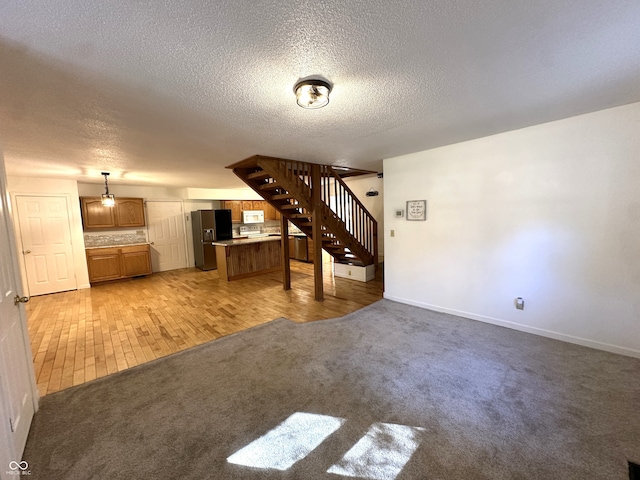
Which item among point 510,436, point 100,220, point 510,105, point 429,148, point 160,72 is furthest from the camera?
point 100,220

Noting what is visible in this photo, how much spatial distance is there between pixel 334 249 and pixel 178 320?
3368mm

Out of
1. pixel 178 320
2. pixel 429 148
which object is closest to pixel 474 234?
pixel 429 148

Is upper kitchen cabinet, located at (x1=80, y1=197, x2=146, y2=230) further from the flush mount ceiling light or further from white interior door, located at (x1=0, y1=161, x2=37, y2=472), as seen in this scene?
the flush mount ceiling light

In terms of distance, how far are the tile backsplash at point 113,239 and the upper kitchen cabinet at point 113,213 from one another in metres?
0.30

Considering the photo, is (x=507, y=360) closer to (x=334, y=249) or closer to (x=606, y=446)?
(x=606, y=446)

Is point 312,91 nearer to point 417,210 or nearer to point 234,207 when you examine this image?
point 417,210

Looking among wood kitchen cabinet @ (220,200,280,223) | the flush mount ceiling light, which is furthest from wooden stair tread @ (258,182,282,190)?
wood kitchen cabinet @ (220,200,280,223)

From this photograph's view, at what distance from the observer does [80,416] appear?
1902 millimetres

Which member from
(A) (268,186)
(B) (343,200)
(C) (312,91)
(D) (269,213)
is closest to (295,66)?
(C) (312,91)

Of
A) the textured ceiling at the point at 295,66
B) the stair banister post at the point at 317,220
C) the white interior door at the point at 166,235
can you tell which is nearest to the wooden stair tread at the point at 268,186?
the stair banister post at the point at 317,220

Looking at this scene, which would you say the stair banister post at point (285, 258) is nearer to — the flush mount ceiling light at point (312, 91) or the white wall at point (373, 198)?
the white wall at point (373, 198)

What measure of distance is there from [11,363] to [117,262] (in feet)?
17.2

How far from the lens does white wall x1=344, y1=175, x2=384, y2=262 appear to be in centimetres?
663

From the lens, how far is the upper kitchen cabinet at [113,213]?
5.63m
